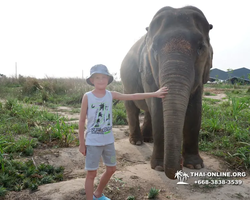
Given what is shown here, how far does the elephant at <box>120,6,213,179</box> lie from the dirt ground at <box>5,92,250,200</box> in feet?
1.05

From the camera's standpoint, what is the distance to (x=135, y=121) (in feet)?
18.2

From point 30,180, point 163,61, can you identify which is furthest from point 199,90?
point 30,180

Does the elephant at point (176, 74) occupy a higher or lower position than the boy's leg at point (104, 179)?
higher

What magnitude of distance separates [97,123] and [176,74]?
3.41 ft

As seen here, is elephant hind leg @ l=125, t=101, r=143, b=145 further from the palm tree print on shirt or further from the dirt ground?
the palm tree print on shirt

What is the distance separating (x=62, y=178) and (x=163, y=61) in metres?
1.98

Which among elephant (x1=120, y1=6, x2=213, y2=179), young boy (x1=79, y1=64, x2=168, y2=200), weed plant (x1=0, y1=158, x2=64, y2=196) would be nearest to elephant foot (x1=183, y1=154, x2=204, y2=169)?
elephant (x1=120, y1=6, x2=213, y2=179)

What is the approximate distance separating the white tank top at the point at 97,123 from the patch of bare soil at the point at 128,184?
0.73 m

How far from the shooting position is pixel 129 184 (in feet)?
10.2

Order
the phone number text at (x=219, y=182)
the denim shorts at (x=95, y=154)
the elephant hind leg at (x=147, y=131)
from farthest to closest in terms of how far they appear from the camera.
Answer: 1. the elephant hind leg at (x=147, y=131)
2. the phone number text at (x=219, y=182)
3. the denim shorts at (x=95, y=154)

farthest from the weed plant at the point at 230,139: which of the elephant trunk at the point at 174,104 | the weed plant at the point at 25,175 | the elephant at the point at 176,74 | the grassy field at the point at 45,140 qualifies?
the weed plant at the point at 25,175

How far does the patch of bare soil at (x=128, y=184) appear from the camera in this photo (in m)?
2.83

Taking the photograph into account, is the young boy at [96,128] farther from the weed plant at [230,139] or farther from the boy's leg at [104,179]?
the weed plant at [230,139]

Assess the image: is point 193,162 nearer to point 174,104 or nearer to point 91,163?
point 174,104
